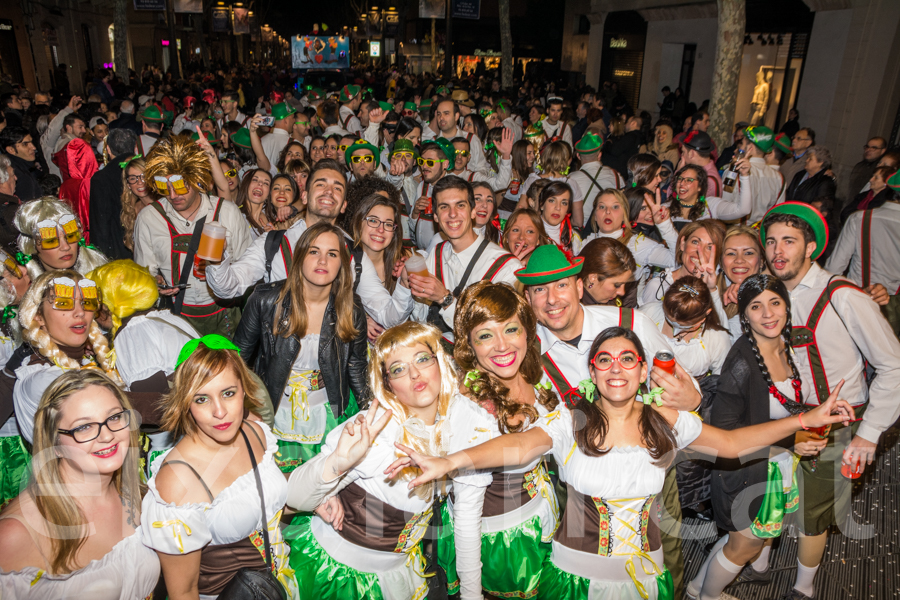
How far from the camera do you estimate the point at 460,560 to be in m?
2.24

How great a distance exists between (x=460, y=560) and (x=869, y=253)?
403 cm

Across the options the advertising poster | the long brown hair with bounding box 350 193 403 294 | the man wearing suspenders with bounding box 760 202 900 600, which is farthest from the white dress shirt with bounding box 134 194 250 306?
the advertising poster

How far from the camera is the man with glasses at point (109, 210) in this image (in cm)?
516

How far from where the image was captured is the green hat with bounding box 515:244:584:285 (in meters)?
2.87

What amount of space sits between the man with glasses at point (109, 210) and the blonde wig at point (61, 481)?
370 centimetres

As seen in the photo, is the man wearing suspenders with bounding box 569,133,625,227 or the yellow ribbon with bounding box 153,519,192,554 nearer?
the yellow ribbon with bounding box 153,519,192,554

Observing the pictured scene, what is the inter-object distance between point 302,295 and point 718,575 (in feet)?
9.03

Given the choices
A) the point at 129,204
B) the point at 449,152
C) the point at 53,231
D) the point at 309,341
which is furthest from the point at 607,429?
the point at 129,204

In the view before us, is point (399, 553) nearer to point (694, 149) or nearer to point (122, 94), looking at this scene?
point (694, 149)

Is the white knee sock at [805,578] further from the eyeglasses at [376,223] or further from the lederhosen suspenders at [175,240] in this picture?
the lederhosen suspenders at [175,240]

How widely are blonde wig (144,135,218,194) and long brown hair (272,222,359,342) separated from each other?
1.54 meters

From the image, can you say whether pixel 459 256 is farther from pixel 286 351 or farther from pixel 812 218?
pixel 812 218

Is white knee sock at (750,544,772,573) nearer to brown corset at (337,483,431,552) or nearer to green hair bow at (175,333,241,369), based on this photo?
brown corset at (337,483,431,552)

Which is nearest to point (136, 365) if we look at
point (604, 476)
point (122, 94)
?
point (604, 476)
